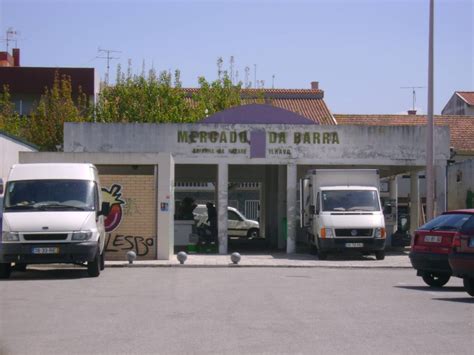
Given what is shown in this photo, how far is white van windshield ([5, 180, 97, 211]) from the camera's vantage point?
18.8 meters

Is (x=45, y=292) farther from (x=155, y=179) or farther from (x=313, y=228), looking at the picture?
(x=313, y=228)

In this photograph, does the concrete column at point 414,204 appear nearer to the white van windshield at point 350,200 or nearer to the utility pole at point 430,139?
the utility pole at point 430,139

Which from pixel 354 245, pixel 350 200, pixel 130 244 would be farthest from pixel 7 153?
pixel 354 245

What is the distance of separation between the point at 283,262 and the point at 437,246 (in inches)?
353

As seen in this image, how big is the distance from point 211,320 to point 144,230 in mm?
13820

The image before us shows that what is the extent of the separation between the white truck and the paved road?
6.66 meters

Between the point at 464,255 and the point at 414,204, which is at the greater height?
the point at 414,204

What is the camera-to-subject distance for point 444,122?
55.3 metres

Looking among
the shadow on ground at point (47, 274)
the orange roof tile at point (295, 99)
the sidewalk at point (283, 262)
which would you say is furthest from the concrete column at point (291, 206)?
the orange roof tile at point (295, 99)

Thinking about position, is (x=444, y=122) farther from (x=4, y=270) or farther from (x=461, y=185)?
(x=4, y=270)

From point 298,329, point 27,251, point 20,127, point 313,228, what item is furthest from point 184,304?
point 20,127

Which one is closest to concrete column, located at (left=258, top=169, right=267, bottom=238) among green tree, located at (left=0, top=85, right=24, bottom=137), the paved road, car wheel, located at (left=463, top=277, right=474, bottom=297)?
green tree, located at (left=0, top=85, right=24, bottom=137)

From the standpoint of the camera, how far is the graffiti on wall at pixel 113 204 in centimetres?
2495

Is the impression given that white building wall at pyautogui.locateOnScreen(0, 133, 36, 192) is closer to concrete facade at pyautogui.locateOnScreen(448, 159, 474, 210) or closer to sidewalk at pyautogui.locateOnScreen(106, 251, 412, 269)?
sidewalk at pyautogui.locateOnScreen(106, 251, 412, 269)
